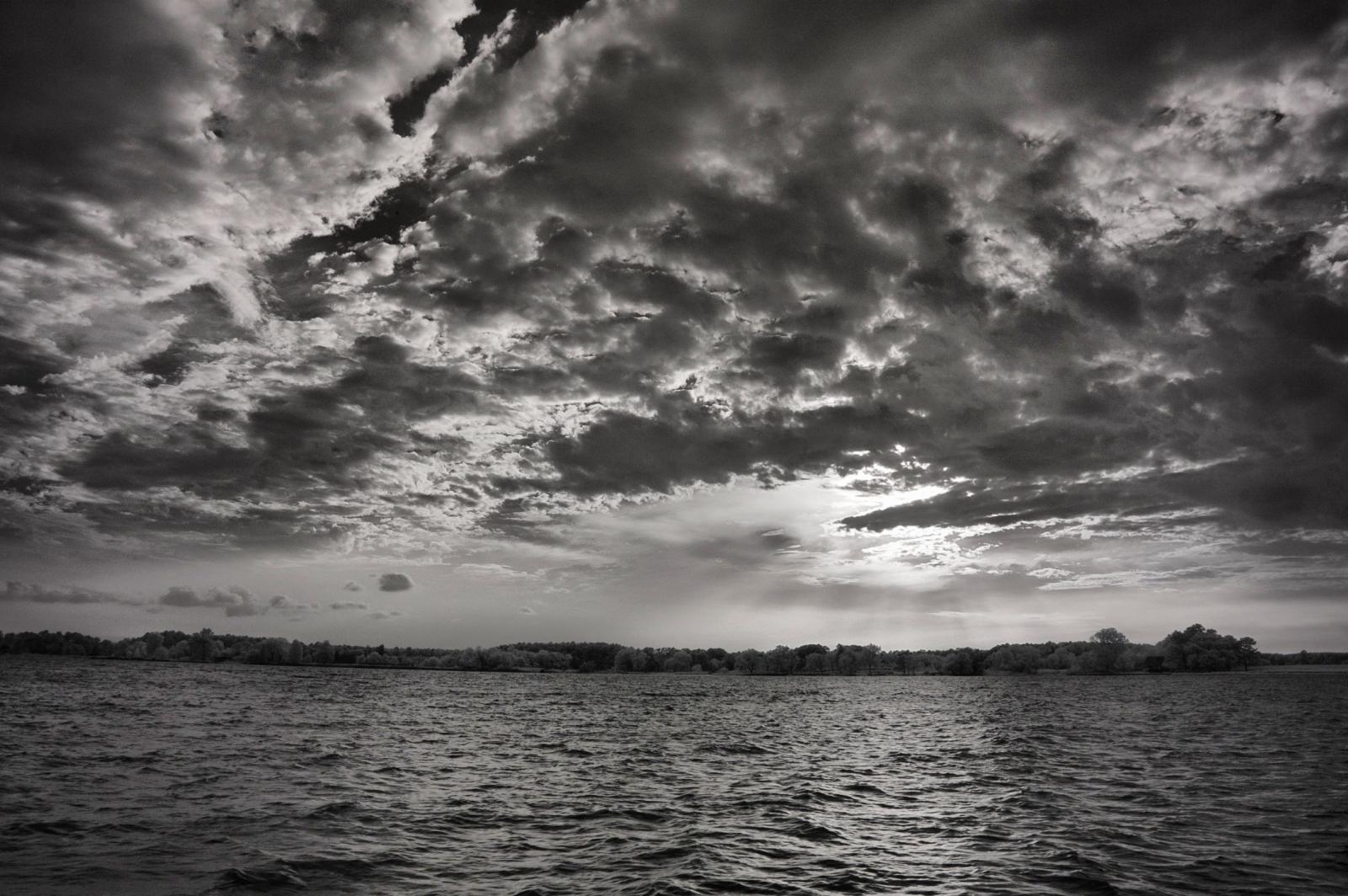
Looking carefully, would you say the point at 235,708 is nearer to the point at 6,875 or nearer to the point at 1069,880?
the point at 6,875

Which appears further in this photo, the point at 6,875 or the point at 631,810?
the point at 631,810

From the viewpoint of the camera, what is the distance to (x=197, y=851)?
805 inches

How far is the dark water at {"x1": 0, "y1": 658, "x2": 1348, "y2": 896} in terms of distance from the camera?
1884 cm

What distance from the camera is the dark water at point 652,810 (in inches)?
742

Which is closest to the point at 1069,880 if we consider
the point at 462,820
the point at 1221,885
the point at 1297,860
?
the point at 1221,885

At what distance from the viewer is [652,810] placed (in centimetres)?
2847

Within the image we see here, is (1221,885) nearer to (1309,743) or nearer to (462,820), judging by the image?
(462,820)

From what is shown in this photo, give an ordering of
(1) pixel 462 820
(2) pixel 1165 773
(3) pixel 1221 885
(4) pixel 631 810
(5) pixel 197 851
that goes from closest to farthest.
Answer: (3) pixel 1221 885 < (5) pixel 197 851 < (1) pixel 462 820 < (4) pixel 631 810 < (2) pixel 1165 773

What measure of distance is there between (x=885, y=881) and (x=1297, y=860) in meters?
12.8

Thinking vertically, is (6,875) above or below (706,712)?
above

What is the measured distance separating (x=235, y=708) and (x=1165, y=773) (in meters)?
82.4

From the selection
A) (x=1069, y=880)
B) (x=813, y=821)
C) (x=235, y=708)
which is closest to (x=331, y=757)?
(x=813, y=821)

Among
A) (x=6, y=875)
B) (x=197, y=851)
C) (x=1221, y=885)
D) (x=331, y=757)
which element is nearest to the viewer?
(x=6, y=875)

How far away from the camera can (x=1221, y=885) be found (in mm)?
18531
